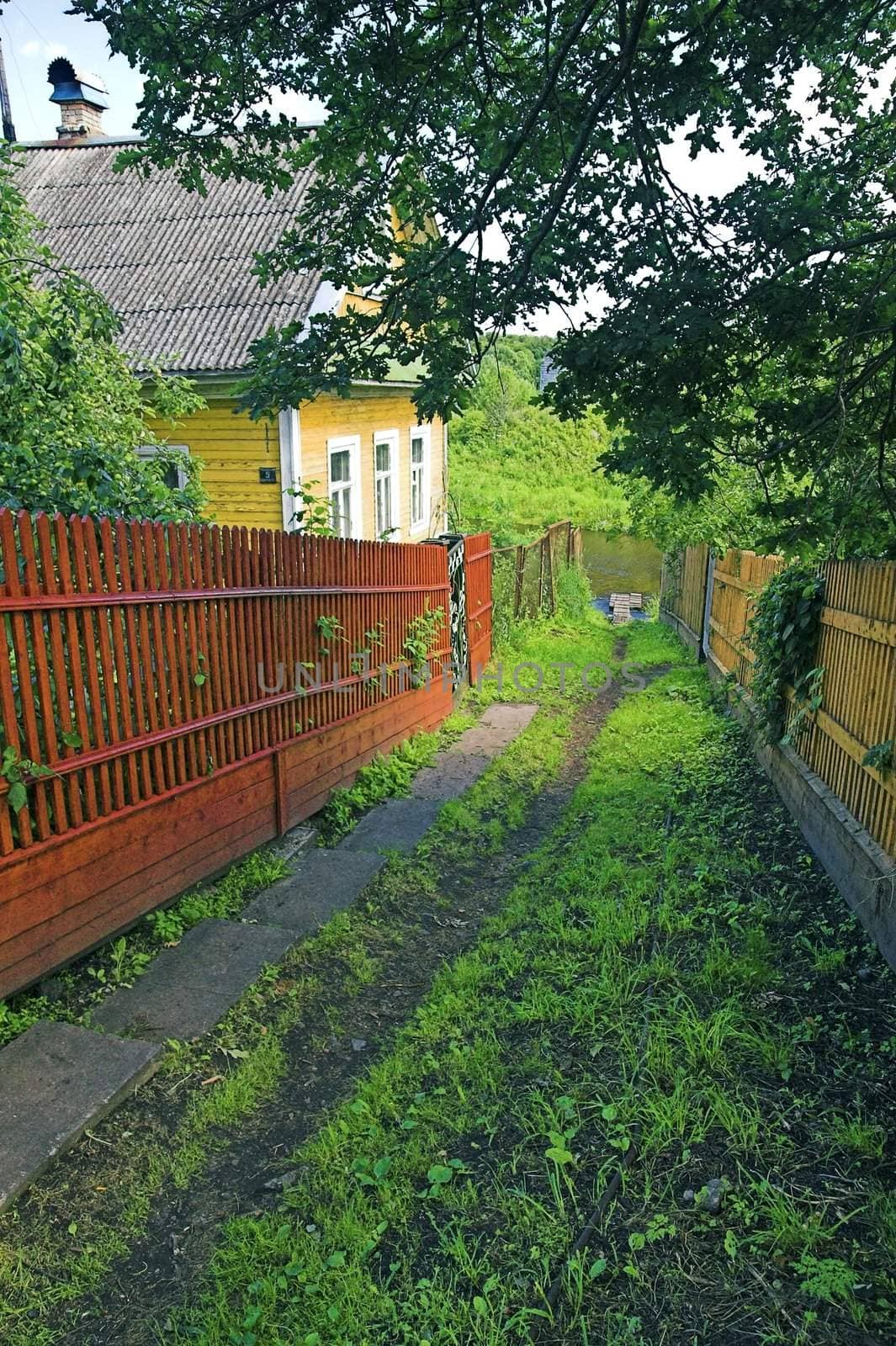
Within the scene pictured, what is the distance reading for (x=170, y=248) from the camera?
11.8 meters

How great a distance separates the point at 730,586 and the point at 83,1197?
8.77 m

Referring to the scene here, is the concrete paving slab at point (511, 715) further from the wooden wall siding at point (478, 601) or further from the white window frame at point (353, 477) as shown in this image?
the white window frame at point (353, 477)

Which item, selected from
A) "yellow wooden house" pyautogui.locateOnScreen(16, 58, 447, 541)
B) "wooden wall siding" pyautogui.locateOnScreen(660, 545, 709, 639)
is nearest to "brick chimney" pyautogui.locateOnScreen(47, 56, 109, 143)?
"yellow wooden house" pyautogui.locateOnScreen(16, 58, 447, 541)

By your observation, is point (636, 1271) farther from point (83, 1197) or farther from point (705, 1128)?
point (83, 1197)

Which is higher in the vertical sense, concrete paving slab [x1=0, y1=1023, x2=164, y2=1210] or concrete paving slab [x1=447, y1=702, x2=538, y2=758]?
concrete paving slab [x1=0, y1=1023, x2=164, y2=1210]

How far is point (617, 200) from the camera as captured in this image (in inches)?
162

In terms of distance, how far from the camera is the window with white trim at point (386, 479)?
13281 mm

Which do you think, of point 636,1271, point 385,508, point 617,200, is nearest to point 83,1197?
point 636,1271

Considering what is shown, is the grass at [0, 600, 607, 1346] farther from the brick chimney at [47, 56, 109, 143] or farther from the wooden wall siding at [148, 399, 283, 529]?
the brick chimney at [47, 56, 109, 143]

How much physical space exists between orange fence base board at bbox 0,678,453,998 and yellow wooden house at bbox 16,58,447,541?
326 centimetres

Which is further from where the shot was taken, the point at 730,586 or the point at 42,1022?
the point at 730,586

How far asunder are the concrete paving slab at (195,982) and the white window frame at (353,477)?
7.82 meters

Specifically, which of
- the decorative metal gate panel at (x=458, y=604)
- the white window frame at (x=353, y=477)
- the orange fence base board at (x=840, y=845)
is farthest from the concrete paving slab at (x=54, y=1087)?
the white window frame at (x=353, y=477)

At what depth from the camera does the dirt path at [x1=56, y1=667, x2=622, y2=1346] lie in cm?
253
